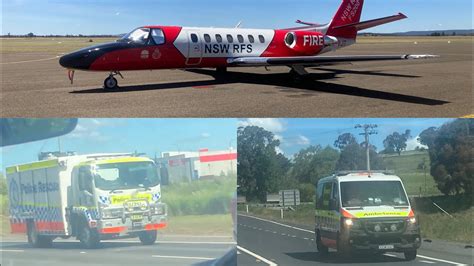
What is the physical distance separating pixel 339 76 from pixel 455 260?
43.0 feet

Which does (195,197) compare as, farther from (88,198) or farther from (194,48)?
(194,48)

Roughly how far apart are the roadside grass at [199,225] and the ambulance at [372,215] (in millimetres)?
895

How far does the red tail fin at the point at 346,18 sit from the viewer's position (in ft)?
62.0

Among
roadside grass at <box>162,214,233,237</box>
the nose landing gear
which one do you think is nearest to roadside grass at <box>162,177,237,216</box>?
roadside grass at <box>162,214,233,237</box>

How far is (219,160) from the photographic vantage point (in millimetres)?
4012

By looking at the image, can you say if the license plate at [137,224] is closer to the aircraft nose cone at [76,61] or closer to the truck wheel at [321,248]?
the truck wheel at [321,248]

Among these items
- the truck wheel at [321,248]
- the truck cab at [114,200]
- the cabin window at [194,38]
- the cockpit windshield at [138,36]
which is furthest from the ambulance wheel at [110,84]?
the truck wheel at [321,248]

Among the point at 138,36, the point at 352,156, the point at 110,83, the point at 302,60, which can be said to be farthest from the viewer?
the point at 302,60

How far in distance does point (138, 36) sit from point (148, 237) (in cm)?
1001

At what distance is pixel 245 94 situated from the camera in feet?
40.9

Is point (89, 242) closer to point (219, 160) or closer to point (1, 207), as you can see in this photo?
Result: point (1, 207)

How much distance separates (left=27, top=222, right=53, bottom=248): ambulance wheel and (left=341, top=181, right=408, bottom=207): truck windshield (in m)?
2.43

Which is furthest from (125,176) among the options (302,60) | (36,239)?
(302,60)

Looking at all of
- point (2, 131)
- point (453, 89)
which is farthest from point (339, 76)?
point (2, 131)
